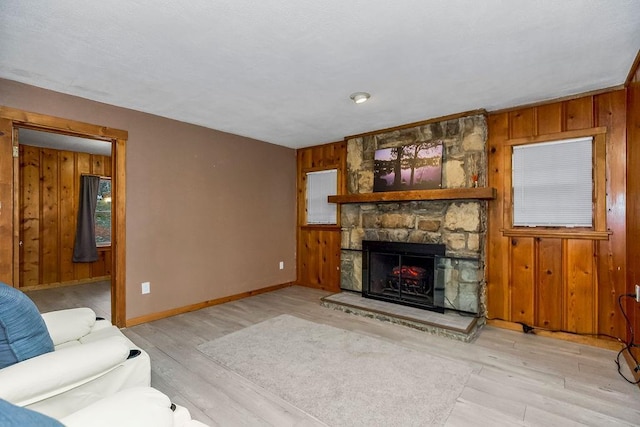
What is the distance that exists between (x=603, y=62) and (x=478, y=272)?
2.09 metres

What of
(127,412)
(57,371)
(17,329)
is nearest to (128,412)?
(127,412)

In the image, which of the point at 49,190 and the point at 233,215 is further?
the point at 49,190

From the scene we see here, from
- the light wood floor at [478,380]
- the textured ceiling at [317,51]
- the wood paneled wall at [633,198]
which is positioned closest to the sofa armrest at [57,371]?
the light wood floor at [478,380]

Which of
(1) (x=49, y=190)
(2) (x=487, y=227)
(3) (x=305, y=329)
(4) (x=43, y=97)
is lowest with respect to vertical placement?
(3) (x=305, y=329)

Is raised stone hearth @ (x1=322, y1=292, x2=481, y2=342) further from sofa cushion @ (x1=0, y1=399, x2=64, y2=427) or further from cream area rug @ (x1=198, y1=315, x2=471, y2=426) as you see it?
sofa cushion @ (x1=0, y1=399, x2=64, y2=427)

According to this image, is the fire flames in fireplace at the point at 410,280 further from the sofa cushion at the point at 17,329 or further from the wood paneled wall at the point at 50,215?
the wood paneled wall at the point at 50,215

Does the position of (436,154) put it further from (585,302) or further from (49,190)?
(49,190)

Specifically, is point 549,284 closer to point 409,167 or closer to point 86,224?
point 409,167

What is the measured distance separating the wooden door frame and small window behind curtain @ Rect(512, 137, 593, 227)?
423 cm

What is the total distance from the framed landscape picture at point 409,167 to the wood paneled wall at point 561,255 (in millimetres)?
588

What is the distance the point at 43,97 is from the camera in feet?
8.93

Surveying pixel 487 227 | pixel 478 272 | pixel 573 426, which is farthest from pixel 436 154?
pixel 573 426

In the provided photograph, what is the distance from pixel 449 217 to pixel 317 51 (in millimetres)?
2359

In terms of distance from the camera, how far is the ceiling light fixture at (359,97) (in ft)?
9.30
